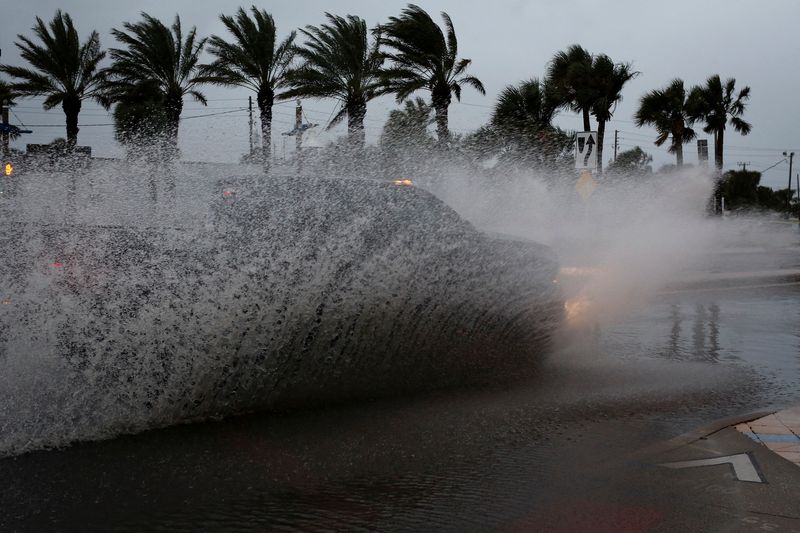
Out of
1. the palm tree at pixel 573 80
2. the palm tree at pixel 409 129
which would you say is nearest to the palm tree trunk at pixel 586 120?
the palm tree at pixel 573 80

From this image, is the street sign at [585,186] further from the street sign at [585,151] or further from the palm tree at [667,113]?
the palm tree at [667,113]

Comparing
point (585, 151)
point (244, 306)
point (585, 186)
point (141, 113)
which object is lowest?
point (244, 306)

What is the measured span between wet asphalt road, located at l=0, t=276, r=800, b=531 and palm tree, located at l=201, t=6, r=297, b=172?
19.6 meters

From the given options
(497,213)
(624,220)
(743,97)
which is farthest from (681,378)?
(743,97)

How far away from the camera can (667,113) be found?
132ft

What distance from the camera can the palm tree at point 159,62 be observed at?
2523 cm

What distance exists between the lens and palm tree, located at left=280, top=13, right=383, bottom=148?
23344 millimetres

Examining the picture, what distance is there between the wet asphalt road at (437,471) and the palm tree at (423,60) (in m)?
18.9

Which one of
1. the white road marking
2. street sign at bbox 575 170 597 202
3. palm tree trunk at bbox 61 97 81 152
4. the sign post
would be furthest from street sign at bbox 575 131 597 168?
palm tree trunk at bbox 61 97 81 152

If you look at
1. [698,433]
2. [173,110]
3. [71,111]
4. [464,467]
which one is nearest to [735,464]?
[698,433]

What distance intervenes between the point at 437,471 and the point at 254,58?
2250 centimetres

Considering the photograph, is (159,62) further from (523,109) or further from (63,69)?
(523,109)

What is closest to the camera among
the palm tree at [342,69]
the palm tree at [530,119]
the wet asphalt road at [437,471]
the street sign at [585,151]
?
the wet asphalt road at [437,471]

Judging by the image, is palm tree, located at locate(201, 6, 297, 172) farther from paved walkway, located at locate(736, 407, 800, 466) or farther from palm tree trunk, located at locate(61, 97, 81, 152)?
paved walkway, located at locate(736, 407, 800, 466)
